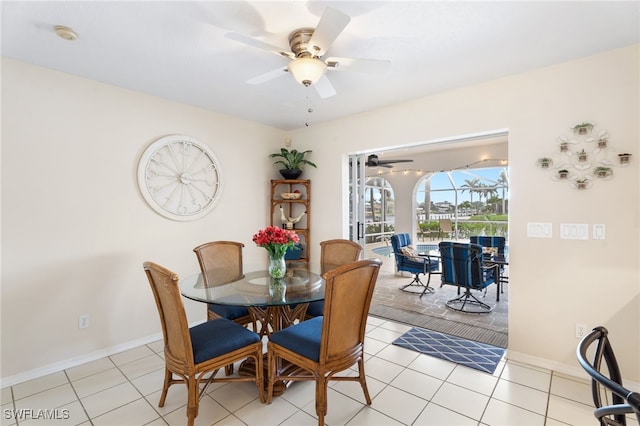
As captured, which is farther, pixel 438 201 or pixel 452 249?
pixel 438 201

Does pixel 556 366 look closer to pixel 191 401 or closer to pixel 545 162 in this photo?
pixel 545 162

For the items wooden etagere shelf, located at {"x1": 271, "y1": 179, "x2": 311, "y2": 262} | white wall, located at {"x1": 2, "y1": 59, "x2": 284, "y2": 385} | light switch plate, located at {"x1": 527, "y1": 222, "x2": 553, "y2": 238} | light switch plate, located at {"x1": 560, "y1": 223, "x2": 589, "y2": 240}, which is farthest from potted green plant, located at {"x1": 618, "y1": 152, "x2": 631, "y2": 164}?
white wall, located at {"x1": 2, "y1": 59, "x2": 284, "y2": 385}

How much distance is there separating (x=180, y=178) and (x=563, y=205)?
3599 mm

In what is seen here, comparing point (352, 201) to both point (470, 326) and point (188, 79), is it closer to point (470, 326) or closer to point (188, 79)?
point (470, 326)

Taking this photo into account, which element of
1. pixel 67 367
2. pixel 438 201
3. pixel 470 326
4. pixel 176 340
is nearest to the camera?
pixel 176 340

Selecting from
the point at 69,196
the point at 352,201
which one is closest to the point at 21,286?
the point at 69,196

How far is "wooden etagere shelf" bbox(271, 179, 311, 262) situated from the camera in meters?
4.18

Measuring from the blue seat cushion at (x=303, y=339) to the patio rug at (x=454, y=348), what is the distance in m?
1.32

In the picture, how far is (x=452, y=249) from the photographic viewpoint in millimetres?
3930

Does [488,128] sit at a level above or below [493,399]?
above

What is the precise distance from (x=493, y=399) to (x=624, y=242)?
4.91 feet

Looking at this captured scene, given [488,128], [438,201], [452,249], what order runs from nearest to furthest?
1. [488,128]
2. [452,249]
3. [438,201]

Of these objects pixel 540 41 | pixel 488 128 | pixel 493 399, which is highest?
pixel 540 41

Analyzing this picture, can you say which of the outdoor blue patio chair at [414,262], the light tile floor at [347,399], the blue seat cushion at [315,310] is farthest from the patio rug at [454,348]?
the outdoor blue patio chair at [414,262]
